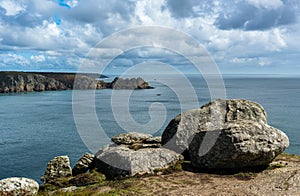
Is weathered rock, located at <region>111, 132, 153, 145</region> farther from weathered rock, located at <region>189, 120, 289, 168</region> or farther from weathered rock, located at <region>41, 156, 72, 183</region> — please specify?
weathered rock, located at <region>189, 120, 289, 168</region>

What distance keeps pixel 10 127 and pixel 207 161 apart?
167ft

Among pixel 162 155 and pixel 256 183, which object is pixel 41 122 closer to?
pixel 162 155

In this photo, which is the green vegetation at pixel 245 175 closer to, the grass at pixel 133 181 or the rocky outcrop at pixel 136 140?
the grass at pixel 133 181

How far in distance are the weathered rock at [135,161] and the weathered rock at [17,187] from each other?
174 inches

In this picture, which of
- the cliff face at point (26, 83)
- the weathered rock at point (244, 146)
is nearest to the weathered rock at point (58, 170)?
the weathered rock at point (244, 146)

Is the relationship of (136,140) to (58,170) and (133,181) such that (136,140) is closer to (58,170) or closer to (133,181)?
(58,170)

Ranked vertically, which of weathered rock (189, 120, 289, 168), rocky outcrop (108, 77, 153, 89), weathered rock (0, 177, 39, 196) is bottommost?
weathered rock (0, 177, 39, 196)

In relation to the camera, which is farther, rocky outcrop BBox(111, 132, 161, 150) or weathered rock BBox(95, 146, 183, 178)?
rocky outcrop BBox(111, 132, 161, 150)

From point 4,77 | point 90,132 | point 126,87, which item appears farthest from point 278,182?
point 4,77

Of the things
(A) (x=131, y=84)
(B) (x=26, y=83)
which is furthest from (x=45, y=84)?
(A) (x=131, y=84)

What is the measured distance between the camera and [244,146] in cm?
1598

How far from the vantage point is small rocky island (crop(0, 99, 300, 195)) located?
1396 centimetres

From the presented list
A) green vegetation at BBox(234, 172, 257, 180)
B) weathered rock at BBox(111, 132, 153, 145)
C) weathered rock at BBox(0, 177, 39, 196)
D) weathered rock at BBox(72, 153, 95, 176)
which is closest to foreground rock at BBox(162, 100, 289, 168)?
green vegetation at BBox(234, 172, 257, 180)

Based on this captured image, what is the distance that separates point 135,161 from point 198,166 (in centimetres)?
375
